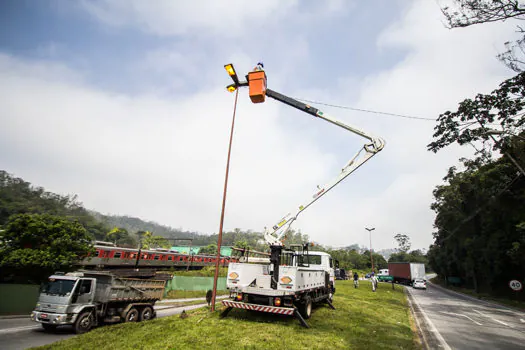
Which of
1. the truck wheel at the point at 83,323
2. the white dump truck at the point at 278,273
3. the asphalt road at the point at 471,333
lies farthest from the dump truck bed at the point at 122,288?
the asphalt road at the point at 471,333

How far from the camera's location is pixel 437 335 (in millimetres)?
9664

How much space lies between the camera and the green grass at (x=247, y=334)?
6.89 m

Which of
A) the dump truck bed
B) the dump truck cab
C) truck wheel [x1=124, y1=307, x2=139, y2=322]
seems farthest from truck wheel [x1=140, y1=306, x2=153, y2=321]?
the dump truck cab

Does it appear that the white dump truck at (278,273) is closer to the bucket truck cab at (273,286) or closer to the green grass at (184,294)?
the bucket truck cab at (273,286)

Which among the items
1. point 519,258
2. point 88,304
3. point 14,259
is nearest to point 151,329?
point 88,304

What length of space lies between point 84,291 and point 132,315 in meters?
2.30

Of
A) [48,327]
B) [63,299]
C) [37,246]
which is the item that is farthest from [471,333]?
[37,246]

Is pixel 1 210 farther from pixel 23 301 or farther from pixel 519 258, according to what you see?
pixel 519 258

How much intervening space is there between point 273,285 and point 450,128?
559 inches

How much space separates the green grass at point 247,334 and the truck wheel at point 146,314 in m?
2.08

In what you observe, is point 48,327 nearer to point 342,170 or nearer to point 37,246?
point 37,246

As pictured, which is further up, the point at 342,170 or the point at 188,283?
the point at 342,170

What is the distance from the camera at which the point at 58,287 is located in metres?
9.12

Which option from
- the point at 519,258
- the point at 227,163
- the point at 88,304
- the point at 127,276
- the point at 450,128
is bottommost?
the point at 88,304
